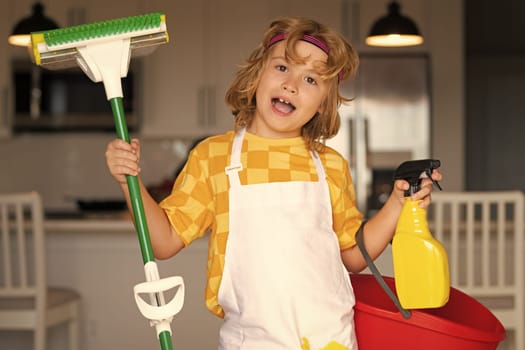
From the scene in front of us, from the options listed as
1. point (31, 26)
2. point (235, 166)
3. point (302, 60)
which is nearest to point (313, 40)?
point (302, 60)

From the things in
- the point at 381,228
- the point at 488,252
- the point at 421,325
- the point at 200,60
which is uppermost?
the point at 200,60

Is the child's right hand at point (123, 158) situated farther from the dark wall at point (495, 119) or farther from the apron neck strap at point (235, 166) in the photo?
the dark wall at point (495, 119)

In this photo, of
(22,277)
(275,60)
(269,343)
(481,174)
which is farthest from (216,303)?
(481,174)

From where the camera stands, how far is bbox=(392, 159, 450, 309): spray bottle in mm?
1146

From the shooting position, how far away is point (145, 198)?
4.04 ft

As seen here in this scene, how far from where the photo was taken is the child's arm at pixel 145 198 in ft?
3.85

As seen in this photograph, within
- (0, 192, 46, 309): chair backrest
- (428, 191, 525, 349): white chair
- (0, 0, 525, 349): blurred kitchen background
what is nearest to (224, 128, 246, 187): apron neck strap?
(428, 191, 525, 349): white chair

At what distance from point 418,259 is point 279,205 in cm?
23

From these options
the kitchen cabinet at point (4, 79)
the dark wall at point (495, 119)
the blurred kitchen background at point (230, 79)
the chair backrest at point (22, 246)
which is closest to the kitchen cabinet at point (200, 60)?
the blurred kitchen background at point (230, 79)

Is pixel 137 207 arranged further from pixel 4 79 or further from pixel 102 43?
pixel 4 79

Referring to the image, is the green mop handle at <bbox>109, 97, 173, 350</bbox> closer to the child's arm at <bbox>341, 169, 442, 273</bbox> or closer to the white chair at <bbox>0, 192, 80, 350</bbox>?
the child's arm at <bbox>341, 169, 442, 273</bbox>

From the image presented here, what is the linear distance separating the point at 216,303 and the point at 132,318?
166cm

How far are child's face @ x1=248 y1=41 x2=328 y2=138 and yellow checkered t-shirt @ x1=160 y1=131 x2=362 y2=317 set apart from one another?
5 centimetres

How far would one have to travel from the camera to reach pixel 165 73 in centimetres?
437
